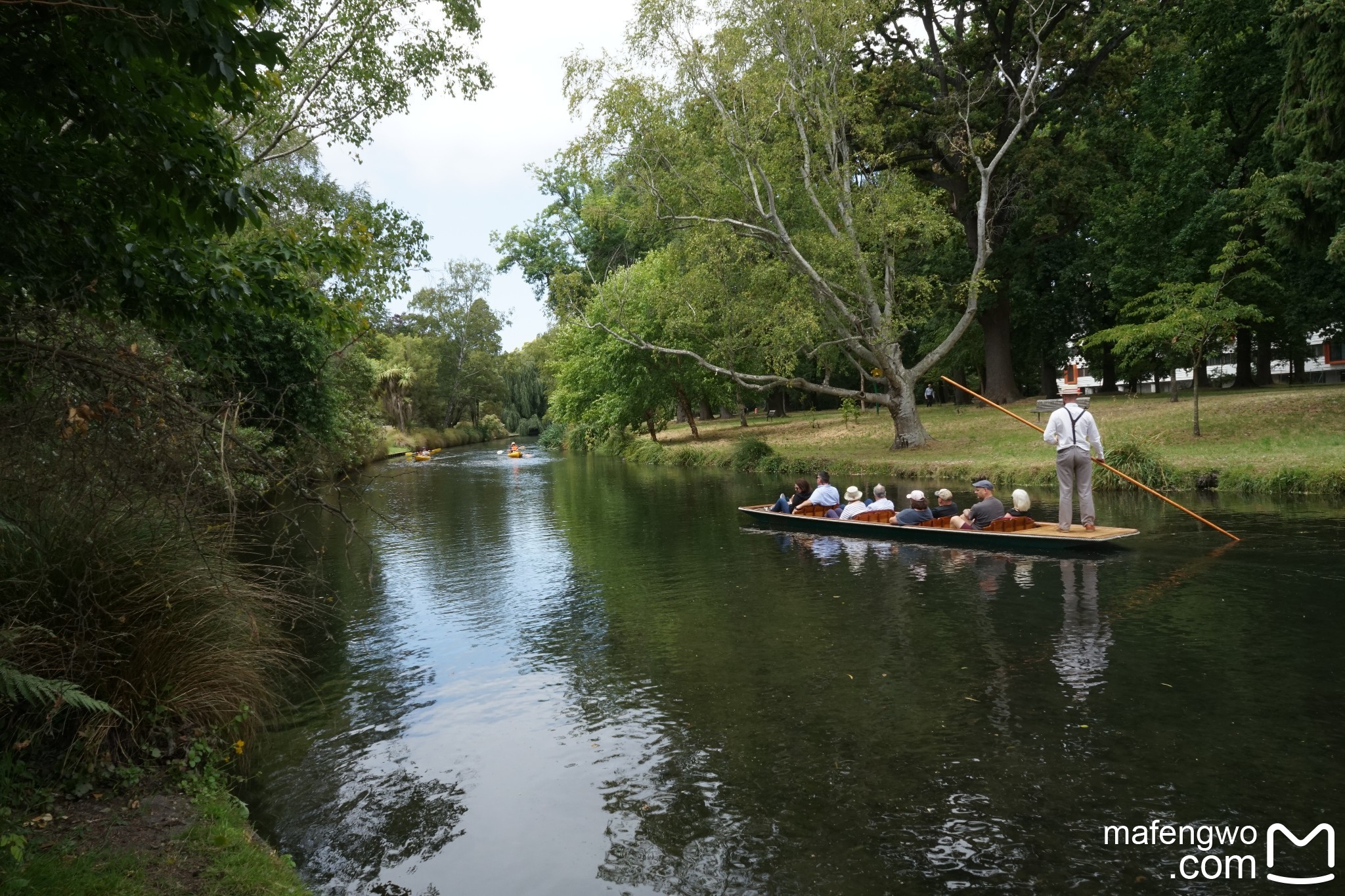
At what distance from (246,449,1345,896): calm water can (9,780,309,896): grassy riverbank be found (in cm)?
62

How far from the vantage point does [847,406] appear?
2927 centimetres

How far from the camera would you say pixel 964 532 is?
545 inches

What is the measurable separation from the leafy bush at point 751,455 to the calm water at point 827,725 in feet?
51.8

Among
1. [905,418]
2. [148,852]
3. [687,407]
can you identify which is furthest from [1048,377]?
[148,852]

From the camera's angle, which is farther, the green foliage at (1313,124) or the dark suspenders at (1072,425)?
the green foliage at (1313,124)

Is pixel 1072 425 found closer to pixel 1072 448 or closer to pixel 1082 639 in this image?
pixel 1072 448

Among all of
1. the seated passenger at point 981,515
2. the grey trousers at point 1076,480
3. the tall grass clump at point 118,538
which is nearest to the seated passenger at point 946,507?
the seated passenger at point 981,515

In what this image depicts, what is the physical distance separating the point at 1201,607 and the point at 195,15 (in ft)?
33.1

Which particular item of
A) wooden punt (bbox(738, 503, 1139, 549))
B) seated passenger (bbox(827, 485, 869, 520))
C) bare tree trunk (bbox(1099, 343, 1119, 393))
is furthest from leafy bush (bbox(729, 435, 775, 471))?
bare tree trunk (bbox(1099, 343, 1119, 393))

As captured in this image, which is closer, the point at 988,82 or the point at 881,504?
the point at 881,504

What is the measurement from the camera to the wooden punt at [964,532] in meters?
12.8

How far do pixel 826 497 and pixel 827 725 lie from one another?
1034 cm

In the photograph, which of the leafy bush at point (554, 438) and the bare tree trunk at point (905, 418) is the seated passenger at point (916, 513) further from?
the leafy bush at point (554, 438)

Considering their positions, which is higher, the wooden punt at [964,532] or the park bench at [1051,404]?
the park bench at [1051,404]
